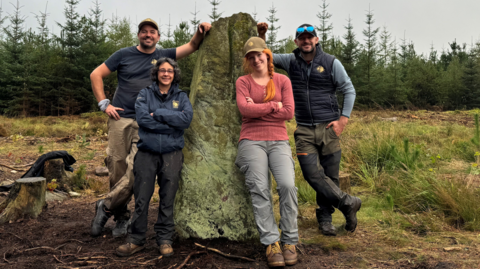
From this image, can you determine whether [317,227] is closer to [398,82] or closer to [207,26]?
[207,26]

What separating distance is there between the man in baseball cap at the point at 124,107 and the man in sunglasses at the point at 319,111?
42.8 inches

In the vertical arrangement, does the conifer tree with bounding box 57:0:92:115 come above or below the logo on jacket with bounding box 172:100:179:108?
above

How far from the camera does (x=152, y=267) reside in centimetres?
290

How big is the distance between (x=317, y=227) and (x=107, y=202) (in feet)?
7.66

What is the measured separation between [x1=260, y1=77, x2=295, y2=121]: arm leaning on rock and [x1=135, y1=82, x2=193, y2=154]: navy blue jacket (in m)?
0.75

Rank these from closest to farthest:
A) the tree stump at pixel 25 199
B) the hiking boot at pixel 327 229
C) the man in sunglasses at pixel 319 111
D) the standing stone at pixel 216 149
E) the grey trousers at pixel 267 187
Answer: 1. the grey trousers at pixel 267 187
2. the standing stone at pixel 216 149
3. the man in sunglasses at pixel 319 111
4. the hiking boot at pixel 327 229
5. the tree stump at pixel 25 199

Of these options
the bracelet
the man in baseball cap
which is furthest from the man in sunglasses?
the bracelet

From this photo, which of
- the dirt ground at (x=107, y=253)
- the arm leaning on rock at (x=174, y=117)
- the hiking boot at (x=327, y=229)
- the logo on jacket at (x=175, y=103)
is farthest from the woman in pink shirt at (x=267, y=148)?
the hiking boot at (x=327, y=229)

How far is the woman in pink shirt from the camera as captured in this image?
9.75ft

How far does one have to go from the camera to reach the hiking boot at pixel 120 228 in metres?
3.71

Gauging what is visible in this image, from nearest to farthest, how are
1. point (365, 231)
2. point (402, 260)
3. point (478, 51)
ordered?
1. point (402, 260)
2. point (365, 231)
3. point (478, 51)

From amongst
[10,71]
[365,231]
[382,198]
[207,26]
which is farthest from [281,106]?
[10,71]

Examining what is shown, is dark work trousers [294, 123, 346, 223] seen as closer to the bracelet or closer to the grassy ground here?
the grassy ground

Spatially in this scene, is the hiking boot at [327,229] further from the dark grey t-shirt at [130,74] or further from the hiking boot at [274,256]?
the dark grey t-shirt at [130,74]
